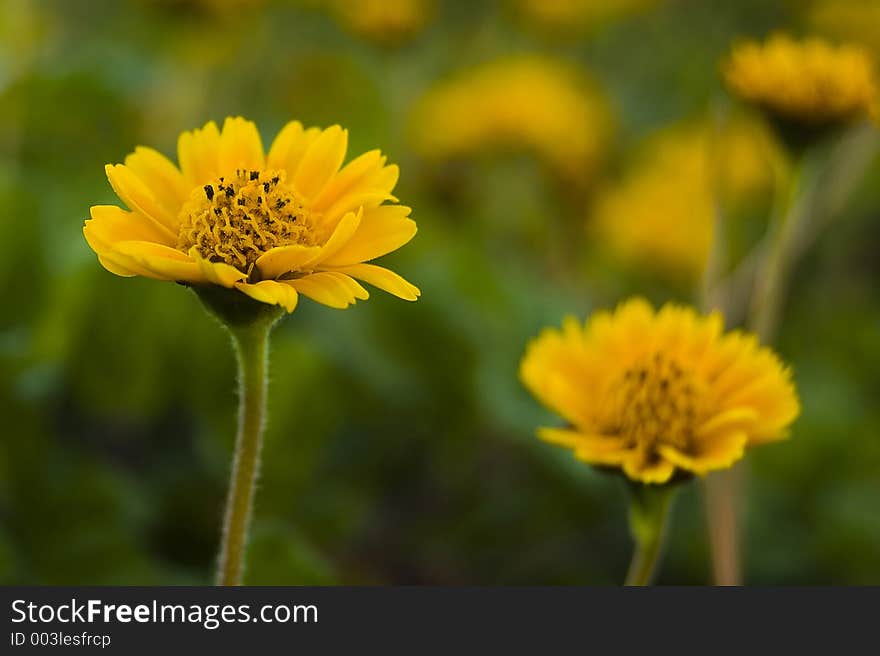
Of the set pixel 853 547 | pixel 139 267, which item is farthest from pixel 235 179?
pixel 853 547

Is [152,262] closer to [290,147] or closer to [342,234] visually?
[342,234]

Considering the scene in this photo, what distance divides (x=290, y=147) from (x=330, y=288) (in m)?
0.20

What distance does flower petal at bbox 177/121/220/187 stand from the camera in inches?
35.3

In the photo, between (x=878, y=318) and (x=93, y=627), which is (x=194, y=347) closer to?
(x=93, y=627)

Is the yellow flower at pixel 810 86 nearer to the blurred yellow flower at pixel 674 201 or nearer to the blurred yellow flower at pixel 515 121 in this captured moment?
the blurred yellow flower at pixel 674 201

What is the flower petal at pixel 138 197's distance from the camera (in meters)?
0.79

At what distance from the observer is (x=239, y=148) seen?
0.91 m

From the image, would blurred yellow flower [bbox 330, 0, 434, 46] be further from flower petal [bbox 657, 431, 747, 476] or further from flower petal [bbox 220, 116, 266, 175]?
flower petal [bbox 657, 431, 747, 476]

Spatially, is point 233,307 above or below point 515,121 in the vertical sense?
below

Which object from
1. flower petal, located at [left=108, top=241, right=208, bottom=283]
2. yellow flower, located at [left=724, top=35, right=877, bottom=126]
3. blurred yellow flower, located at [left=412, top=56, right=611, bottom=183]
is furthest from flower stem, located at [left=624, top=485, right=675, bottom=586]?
blurred yellow flower, located at [left=412, top=56, right=611, bottom=183]

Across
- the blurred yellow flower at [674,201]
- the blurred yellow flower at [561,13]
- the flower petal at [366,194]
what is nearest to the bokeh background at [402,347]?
the blurred yellow flower at [674,201]

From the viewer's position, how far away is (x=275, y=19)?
124 inches

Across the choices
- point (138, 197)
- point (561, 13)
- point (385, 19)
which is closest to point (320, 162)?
point (138, 197)

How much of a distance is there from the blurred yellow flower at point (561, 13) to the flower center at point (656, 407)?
78.2 inches
